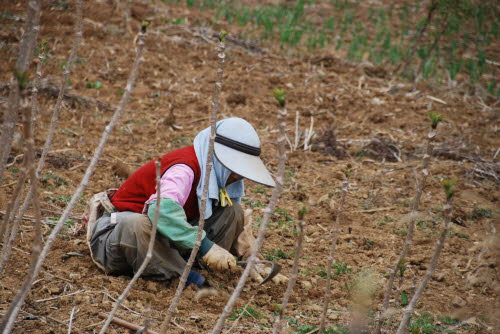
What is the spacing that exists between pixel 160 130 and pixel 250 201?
1626mm

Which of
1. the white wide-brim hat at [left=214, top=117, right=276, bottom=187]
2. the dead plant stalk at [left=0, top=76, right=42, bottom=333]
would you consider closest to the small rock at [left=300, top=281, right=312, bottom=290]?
the white wide-brim hat at [left=214, top=117, right=276, bottom=187]

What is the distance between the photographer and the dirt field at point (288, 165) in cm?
268

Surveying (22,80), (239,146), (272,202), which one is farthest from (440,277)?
(22,80)

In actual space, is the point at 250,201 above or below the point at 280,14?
below

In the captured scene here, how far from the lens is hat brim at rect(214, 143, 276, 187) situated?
105 inches

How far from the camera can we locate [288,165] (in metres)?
5.00

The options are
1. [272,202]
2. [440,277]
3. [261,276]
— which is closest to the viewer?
[272,202]

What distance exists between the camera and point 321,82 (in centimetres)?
689

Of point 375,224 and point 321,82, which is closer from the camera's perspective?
point 375,224

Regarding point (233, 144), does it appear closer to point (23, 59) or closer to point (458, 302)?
point (23, 59)

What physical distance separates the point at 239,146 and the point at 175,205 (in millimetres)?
446

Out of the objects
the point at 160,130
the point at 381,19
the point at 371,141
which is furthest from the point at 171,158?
the point at 381,19

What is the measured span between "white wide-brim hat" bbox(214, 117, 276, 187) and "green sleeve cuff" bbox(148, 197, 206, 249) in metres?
0.35

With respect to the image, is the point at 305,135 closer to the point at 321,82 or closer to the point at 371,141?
the point at 371,141
